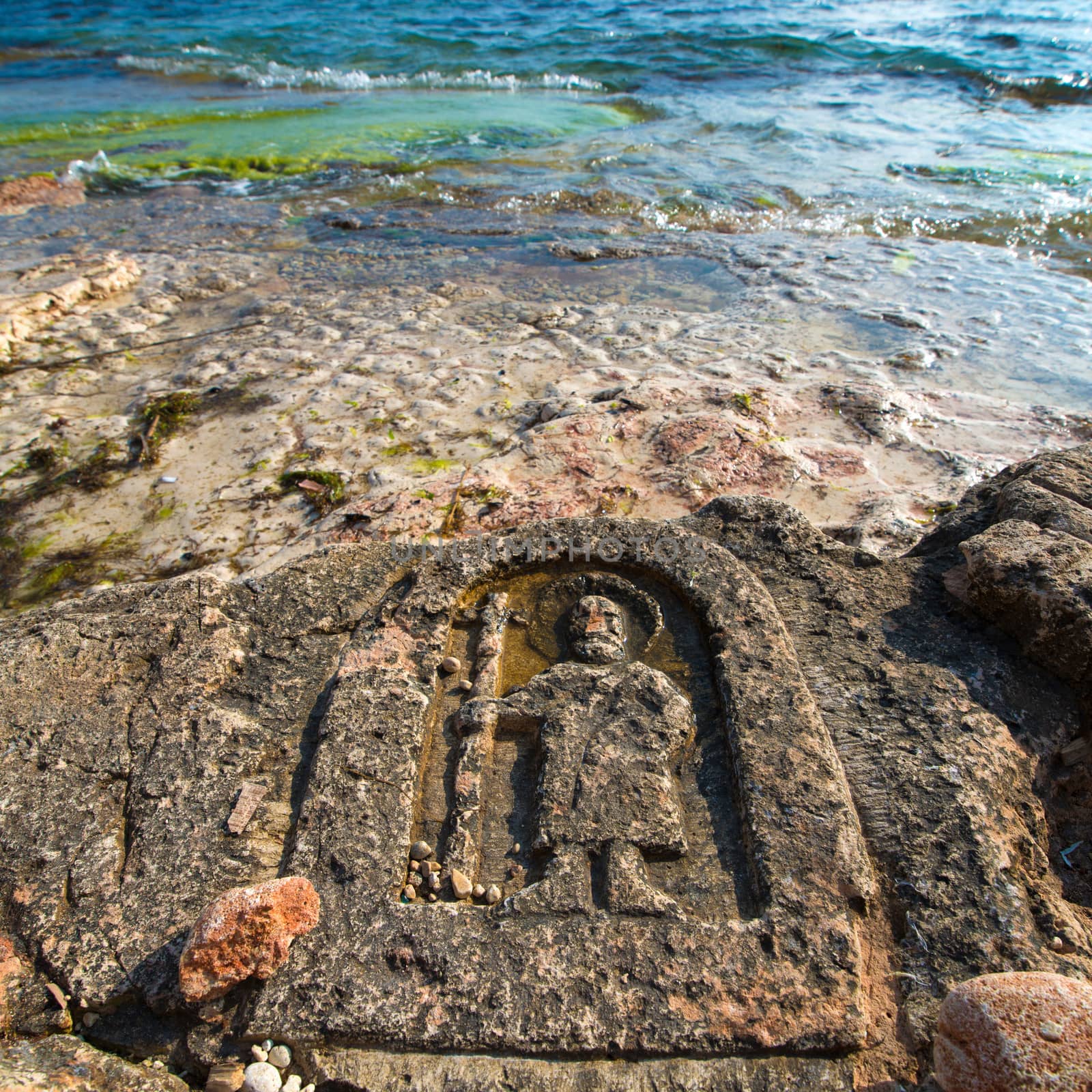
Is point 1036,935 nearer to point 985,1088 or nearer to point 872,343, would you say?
point 985,1088

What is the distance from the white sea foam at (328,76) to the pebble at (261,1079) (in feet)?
46.5

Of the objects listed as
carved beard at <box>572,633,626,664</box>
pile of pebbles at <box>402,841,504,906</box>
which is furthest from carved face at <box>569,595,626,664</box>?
pile of pebbles at <box>402,841,504,906</box>

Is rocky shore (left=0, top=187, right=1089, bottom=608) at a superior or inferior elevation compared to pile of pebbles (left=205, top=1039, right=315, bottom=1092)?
inferior

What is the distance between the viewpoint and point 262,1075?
5.17 feet

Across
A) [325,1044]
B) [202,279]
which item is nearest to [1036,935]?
[325,1044]

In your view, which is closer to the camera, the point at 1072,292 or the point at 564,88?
the point at 1072,292

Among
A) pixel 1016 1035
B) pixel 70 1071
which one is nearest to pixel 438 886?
pixel 70 1071

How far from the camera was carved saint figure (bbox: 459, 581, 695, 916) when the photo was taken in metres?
1.83

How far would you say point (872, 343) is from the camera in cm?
476

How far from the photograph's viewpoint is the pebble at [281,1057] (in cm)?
161

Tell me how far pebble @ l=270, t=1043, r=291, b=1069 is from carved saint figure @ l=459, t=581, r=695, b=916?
0.55 metres

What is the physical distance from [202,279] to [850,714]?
18.8ft

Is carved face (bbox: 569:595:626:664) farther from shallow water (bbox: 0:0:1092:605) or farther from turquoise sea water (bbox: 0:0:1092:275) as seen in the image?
turquoise sea water (bbox: 0:0:1092:275)

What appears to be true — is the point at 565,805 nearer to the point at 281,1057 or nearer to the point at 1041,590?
the point at 281,1057
